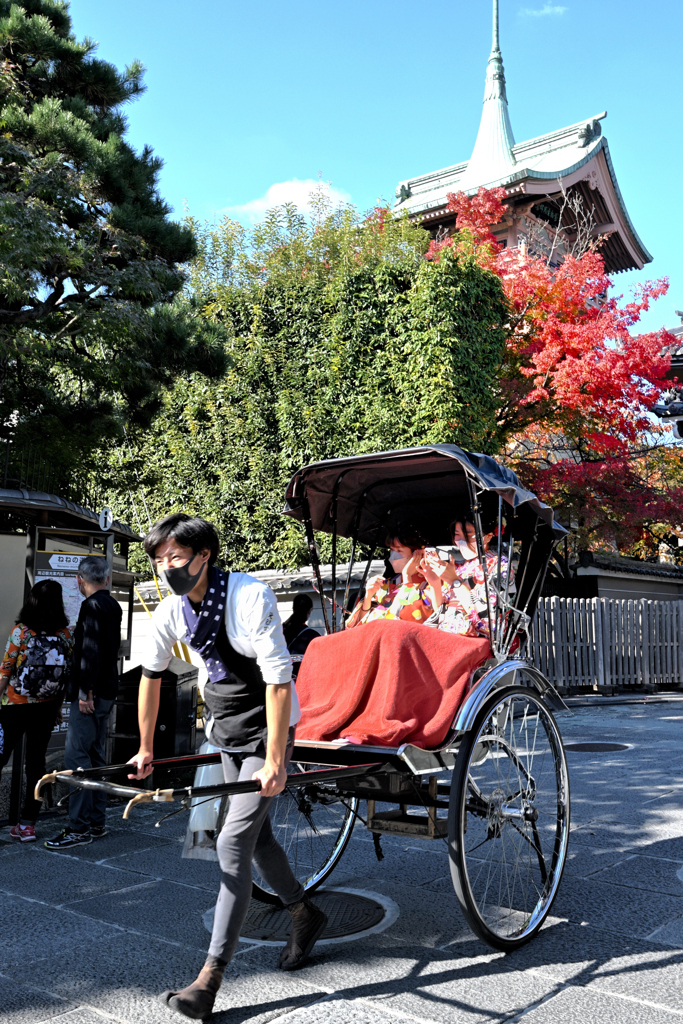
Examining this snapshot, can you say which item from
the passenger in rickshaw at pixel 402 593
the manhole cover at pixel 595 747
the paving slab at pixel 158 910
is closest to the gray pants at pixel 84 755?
the paving slab at pixel 158 910

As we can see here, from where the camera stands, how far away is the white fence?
1419 cm

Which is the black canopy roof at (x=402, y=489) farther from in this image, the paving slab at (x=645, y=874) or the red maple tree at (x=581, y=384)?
the red maple tree at (x=581, y=384)

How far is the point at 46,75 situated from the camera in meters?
8.95

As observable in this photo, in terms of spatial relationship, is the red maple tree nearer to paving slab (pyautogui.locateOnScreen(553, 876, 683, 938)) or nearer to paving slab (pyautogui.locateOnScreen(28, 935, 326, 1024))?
paving slab (pyautogui.locateOnScreen(553, 876, 683, 938))

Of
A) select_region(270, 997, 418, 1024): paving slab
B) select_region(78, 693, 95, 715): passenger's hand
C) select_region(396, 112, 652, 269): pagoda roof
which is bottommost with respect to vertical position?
select_region(270, 997, 418, 1024): paving slab

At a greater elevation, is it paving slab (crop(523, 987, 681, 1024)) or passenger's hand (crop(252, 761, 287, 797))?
passenger's hand (crop(252, 761, 287, 797))

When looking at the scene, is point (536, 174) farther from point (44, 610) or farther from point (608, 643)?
point (44, 610)

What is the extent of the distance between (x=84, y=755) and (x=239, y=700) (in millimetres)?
2693

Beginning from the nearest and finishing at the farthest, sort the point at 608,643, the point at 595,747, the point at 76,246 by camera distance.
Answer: the point at 76,246
the point at 595,747
the point at 608,643

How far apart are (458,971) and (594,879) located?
1509 mm

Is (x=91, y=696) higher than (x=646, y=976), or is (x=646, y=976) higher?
(x=91, y=696)

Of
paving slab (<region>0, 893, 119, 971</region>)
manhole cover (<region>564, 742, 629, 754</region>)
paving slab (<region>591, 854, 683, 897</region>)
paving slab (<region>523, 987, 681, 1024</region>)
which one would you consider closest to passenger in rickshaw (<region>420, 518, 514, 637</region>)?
paving slab (<region>591, 854, 683, 897</region>)

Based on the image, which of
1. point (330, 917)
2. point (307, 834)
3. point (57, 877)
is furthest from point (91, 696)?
point (330, 917)

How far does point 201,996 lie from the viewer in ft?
9.41
